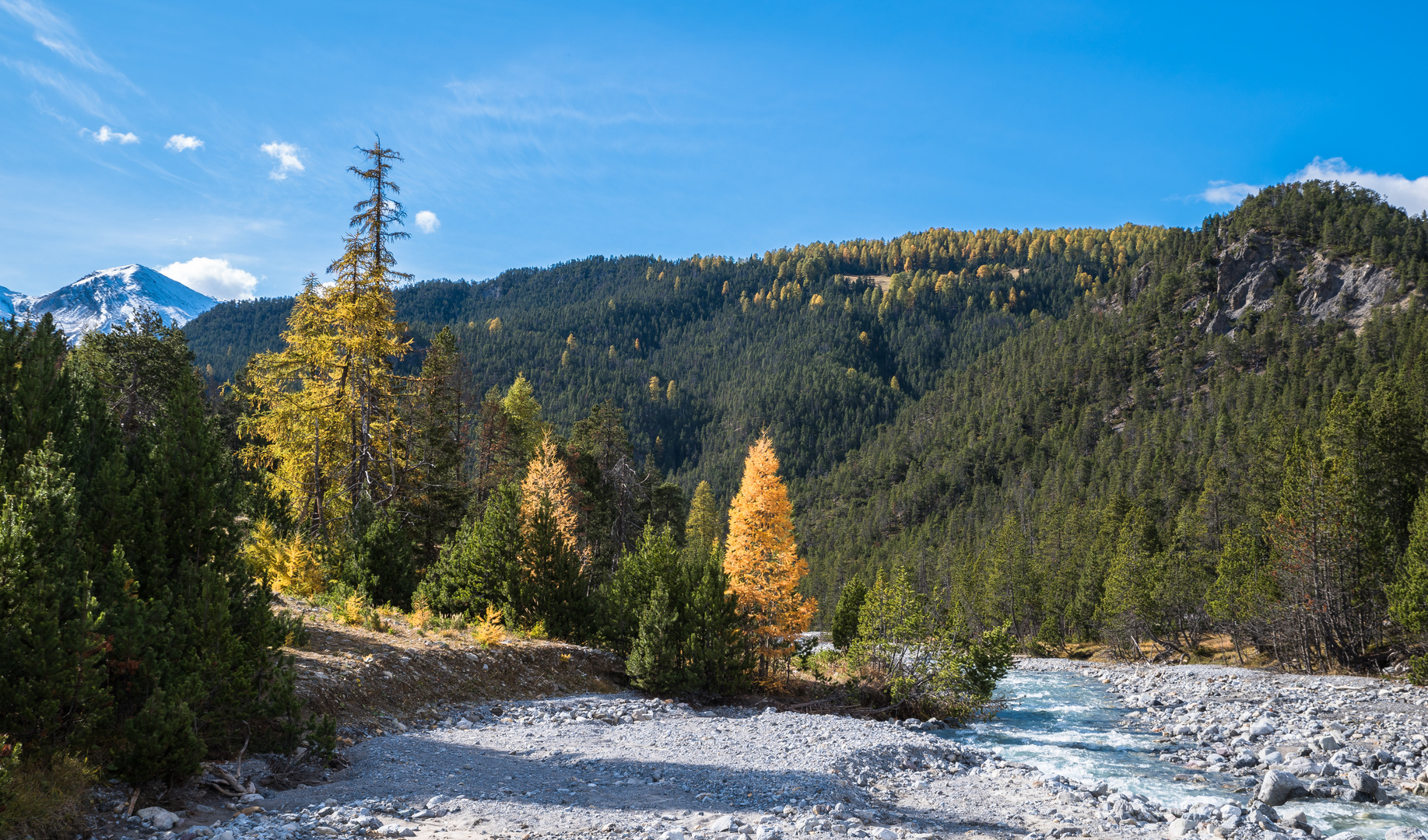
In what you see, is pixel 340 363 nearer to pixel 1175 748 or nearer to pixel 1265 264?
pixel 1175 748

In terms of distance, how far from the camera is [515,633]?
2141 cm

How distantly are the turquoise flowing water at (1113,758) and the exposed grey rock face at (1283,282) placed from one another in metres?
154

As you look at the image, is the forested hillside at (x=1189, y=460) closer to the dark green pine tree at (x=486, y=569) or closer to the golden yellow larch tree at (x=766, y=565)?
the golden yellow larch tree at (x=766, y=565)

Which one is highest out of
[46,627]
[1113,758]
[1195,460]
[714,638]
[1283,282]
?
[1283,282]

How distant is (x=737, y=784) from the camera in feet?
38.8

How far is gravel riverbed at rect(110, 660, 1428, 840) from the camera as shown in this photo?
880 centimetres

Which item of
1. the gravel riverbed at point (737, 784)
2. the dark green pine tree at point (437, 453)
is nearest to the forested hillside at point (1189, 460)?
the gravel riverbed at point (737, 784)

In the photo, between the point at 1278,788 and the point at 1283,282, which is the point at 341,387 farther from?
the point at 1283,282

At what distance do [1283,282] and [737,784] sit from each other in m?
188

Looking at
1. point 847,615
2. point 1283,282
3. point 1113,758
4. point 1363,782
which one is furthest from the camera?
point 1283,282

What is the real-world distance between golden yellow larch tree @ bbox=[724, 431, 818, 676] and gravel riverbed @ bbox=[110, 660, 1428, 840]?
4324 mm

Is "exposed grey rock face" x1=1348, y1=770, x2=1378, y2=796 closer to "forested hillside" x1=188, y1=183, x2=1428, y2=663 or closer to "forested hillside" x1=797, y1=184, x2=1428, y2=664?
"forested hillside" x1=188, y1=183, x2=1428, y2=663

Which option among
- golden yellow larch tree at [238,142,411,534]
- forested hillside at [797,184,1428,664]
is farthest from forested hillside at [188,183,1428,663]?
golden yellow larch tree at [238,142,411,534]

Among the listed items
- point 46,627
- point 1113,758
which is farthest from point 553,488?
point 46,627
